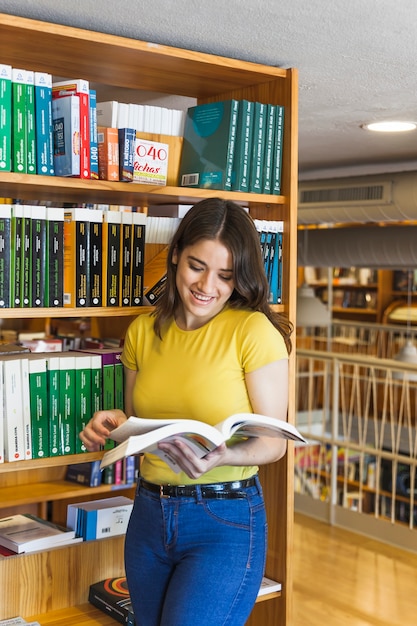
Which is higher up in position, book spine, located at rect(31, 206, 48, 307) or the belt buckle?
book spine, located at rect(31, 206, 48, 307)

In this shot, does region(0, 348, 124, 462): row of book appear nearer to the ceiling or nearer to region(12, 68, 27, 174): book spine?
region(12, 68, 27, 174): book spine

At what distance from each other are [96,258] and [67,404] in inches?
15.7

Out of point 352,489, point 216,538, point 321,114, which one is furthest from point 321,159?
point 352,489

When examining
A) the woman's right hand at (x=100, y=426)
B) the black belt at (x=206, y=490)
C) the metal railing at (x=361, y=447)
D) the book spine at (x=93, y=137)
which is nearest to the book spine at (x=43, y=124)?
the book spine at (x=93, y=137)

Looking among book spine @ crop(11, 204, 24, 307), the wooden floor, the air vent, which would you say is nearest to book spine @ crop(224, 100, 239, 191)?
book spine @ crop(11, 204, 24, 307)

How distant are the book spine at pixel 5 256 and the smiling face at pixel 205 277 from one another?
0.44m

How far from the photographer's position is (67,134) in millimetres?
2049

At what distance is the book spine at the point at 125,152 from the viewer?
2164 mm

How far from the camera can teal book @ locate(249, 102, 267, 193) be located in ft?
7.61

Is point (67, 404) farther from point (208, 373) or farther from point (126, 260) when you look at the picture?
point (208, 373)

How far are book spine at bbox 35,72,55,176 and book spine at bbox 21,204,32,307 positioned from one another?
12 centimetres

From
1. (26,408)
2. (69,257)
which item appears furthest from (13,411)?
(69,257)

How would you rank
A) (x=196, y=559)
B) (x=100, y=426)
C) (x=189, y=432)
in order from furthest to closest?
(x=100, y=426) < (x=196, y=559) < (x=189, y=432)

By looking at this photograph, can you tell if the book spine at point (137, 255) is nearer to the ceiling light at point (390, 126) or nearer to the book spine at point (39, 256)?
the book spine at point (39, 256)
